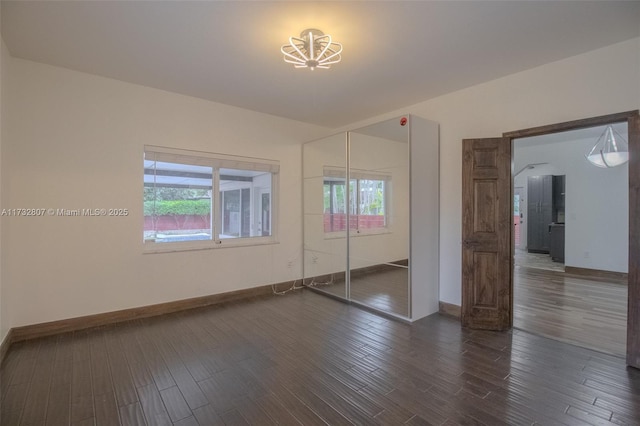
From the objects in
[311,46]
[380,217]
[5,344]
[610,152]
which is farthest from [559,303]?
[5,344]

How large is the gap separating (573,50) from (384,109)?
231 cm

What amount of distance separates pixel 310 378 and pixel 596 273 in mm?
6693

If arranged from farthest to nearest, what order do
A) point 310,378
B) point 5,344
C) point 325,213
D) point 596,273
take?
point 596,273
point 325,213
point 5,344
point 310,378

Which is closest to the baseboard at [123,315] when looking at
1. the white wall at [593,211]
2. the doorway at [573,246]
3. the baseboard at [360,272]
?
the baseboard at [360,272]

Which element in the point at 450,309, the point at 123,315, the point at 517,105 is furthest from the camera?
the point at 450,309

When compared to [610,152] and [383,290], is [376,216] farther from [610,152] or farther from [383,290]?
[610,152]

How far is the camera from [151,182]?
12.9ft

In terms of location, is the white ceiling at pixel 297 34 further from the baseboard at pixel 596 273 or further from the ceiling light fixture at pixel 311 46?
the baseboard at pixel 596 273

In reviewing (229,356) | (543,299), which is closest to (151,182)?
(229,356)

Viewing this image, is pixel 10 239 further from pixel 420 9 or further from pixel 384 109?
pixel 384 109

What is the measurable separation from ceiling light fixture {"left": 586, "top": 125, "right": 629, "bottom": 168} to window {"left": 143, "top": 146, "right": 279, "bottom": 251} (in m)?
5.47

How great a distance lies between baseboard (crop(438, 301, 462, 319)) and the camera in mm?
3865

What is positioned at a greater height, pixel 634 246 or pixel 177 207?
pixel 177 207

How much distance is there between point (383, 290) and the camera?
428cm
